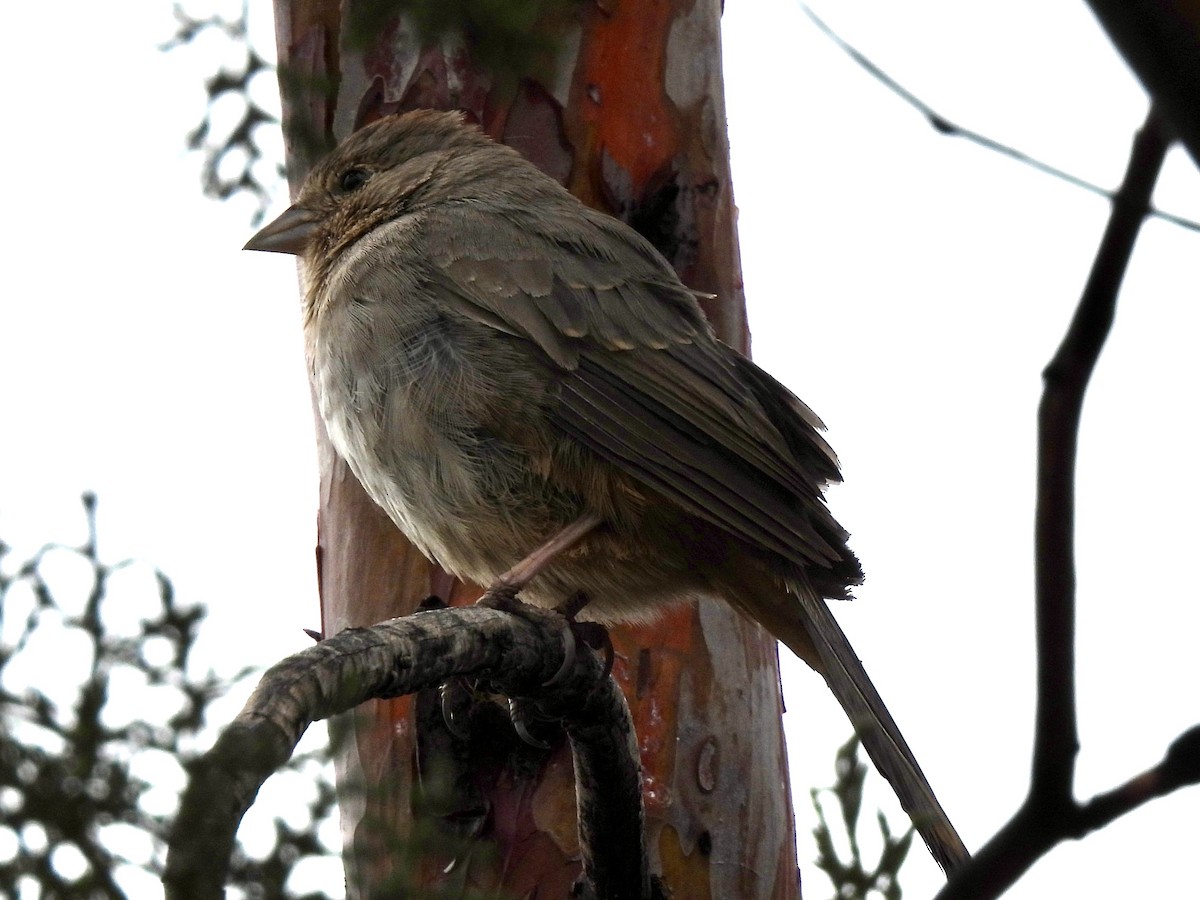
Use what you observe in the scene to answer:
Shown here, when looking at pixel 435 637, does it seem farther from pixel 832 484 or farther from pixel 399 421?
pixel 832 484

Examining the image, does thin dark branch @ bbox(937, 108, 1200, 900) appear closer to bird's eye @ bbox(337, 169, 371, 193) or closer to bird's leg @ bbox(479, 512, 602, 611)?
bird's leg @ bbox(479, 512, 602, 611)

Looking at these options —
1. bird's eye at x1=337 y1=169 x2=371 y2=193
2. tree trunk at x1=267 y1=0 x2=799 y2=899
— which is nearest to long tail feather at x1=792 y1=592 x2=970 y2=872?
tree trunk at x1=267 y1=0 x2=799 y2=899

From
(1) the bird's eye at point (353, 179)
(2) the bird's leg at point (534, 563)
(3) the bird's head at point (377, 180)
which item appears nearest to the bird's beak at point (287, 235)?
(3) the bird's head at point (377, 180)

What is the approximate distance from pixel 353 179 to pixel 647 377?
1492 mm

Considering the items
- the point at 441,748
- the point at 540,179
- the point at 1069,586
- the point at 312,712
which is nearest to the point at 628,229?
the point at 540,179

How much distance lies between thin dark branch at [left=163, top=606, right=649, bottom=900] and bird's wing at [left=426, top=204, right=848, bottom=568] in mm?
645

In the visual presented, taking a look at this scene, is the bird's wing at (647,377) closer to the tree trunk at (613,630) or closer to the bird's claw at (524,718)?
Result: the tree trunk at (613,630)

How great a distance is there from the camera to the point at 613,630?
4.79 meters

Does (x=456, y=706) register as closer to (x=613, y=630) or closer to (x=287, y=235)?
(x=613, y=630)

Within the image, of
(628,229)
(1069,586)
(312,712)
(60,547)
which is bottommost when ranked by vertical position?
(1069,586)

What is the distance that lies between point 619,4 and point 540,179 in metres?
0.64

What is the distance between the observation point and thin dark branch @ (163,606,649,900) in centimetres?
212

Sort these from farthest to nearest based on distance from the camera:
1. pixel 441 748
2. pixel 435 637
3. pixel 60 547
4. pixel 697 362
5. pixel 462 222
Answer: pixel 462 222 < pixel 697 362 < pixel 441 748 < pixel 435 637 < pixel 60 547

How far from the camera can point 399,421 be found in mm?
4410
